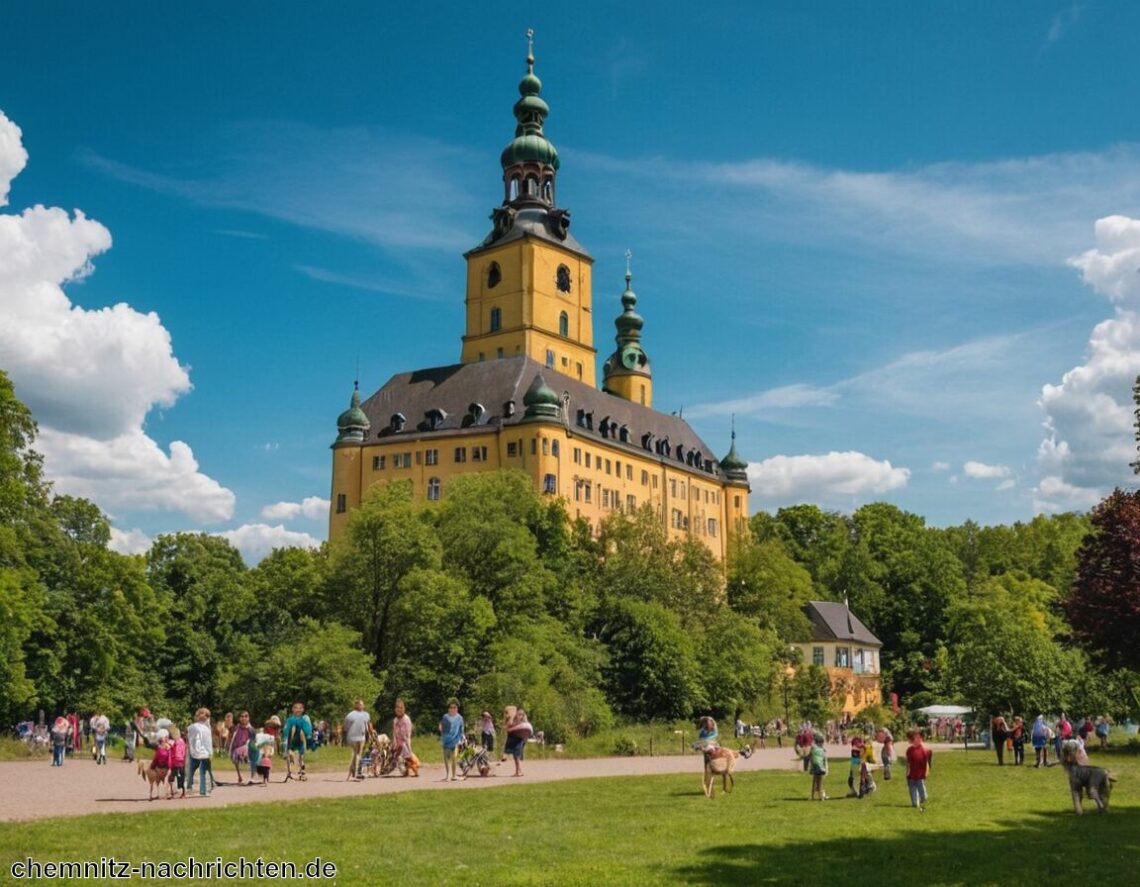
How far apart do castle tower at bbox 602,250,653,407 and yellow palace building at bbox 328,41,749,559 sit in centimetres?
12

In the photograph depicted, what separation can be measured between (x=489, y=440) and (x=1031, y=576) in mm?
55312

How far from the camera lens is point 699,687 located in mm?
65562

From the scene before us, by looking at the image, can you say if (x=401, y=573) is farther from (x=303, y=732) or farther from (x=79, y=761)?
(x=303, y=732)

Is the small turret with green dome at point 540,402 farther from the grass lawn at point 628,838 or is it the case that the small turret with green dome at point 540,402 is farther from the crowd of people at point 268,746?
the grass lawn at point 628,838

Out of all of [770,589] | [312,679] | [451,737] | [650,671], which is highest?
[770,589]

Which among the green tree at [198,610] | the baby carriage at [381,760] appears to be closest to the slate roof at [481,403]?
the green tree at [198,610]

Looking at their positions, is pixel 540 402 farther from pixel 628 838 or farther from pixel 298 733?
pixel 628 838

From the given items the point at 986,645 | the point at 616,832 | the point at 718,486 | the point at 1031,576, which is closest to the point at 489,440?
the point at 718,486

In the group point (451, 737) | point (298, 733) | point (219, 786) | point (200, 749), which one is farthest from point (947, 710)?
point (200, 749)

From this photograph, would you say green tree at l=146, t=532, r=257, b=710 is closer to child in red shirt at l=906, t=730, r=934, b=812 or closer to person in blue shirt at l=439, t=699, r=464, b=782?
person in blue shirt at l=439, t=699, r=464, b=782

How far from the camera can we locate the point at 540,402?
85125 millimetres

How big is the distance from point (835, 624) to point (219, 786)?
7136 centimetres

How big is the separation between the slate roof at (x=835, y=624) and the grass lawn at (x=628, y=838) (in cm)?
6691

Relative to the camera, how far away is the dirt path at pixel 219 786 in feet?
69.6
